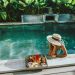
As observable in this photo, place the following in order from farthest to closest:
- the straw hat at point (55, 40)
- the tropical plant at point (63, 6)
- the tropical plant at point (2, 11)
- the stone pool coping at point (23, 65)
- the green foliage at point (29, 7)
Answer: the tropical plant at point (63, 6) → the green foliage at point (29, 7) → the tropical plant at point (2, 11) → the straw hat at point (55, 40) → the stone pool coping at point (23, 65)

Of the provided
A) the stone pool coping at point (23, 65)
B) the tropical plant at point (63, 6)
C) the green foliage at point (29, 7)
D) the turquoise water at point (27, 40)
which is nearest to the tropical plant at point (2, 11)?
the green foliage at point (29, 7)

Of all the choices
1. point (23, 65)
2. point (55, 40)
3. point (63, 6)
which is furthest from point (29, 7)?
point (23, 65)

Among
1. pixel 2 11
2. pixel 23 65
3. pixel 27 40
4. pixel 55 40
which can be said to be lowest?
pixel 2 11

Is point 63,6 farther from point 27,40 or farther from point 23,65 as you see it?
point 23,65

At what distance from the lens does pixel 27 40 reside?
1252 cm

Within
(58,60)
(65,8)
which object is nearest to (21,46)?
(58,60)

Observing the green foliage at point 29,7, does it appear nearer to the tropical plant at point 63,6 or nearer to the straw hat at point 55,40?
the tropical plant at point 63,6

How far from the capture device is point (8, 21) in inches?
747

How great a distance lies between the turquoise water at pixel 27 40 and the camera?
396 inches

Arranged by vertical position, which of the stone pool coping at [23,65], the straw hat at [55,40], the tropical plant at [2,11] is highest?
the straw hat at [55,40]

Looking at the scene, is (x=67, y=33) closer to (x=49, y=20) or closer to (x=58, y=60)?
(x=49, y=20)

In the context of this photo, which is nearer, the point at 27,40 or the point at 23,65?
the point at 23,65

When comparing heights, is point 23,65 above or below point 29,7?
above

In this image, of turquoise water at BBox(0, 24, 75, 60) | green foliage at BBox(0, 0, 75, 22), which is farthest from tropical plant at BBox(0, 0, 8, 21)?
turquoise water at BBox(0, 24, 75, 60)
